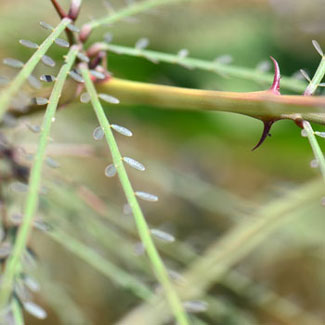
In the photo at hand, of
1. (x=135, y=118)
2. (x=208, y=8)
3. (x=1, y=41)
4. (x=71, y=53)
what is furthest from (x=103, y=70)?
(x=208, y=8)

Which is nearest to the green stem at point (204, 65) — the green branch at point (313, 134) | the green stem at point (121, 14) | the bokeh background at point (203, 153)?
the green stem at point (121, 14)

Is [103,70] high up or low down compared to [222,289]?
down

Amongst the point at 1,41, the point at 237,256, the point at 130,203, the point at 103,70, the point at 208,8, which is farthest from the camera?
the point at 208,8

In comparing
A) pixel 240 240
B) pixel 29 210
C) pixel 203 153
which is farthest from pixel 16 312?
pixel 203 153

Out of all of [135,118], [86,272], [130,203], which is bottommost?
[130,203]

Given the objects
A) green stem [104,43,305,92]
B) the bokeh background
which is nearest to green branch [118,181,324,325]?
the bokeh background

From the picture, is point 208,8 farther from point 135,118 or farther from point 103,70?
point 103,70

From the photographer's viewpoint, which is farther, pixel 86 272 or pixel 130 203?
pixel 86 272

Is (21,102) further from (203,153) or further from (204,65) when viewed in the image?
(203,153)

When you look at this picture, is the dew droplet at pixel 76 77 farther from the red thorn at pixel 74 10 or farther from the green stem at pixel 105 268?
the green stem at pixel 105 268
